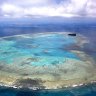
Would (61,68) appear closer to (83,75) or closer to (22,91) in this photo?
(83,75)

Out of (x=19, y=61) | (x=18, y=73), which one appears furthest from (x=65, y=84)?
(x=19, y=61)

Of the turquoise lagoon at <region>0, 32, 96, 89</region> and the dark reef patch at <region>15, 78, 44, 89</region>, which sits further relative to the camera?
the turquoise lagoon at <region>0, 32, 96, 89</region>

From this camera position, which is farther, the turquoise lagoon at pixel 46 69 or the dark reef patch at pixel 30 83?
the turquoise lagoon at pixel 46 69

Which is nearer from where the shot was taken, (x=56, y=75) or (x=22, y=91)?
(x=22, y=91)

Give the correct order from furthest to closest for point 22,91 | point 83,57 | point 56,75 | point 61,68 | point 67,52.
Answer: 1. point 67,52
2. point 83,57
3. point 61,68
4. point 56,75
5. point 22,91

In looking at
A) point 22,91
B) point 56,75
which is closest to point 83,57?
point 56,75

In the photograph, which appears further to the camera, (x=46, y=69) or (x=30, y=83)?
(x=46, y=69)

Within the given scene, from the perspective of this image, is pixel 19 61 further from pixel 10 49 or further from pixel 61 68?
pixel 10 49

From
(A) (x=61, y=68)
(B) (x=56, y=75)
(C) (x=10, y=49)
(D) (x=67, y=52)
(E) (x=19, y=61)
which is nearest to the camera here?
(B) (x=56, y=75)

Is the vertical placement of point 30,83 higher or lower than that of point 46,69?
lower
